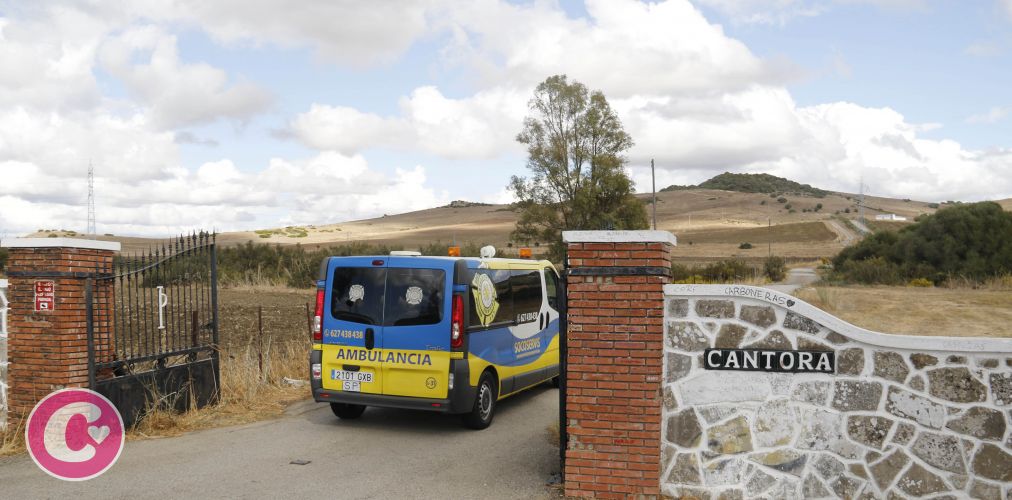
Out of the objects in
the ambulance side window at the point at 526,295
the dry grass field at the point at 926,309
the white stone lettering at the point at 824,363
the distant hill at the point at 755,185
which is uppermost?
the distant hill at the point at 755,185

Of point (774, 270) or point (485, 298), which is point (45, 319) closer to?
point (485, 298)

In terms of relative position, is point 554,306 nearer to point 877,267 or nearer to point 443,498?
point 443,498

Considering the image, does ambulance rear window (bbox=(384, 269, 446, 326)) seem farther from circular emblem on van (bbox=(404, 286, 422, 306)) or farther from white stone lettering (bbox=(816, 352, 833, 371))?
white stone lettering (bbox=(816, 352, 833, 371))

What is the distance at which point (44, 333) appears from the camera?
8.14 metres

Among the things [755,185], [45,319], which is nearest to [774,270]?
[45,319]

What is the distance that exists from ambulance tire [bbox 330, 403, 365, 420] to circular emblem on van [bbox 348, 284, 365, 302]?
139 centimetres

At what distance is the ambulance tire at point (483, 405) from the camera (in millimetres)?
8773

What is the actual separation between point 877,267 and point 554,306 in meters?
30.2

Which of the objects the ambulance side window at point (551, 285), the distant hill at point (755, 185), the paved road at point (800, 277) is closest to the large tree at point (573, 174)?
the paved road at point (800, 277)

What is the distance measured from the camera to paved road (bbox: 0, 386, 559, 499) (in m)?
6.57

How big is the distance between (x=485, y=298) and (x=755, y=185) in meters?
161

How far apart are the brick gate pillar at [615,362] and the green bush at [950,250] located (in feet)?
107

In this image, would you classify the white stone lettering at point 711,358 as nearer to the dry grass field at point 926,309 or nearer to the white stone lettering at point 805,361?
the white stone lettering at point 805,361

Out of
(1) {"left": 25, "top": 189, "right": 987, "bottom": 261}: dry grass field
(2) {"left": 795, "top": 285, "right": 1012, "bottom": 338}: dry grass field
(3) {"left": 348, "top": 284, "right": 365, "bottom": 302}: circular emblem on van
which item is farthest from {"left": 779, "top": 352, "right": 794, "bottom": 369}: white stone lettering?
(1) {"left": 25, "top": 189, "right": 987, "bottom": 261}: dry grass field
